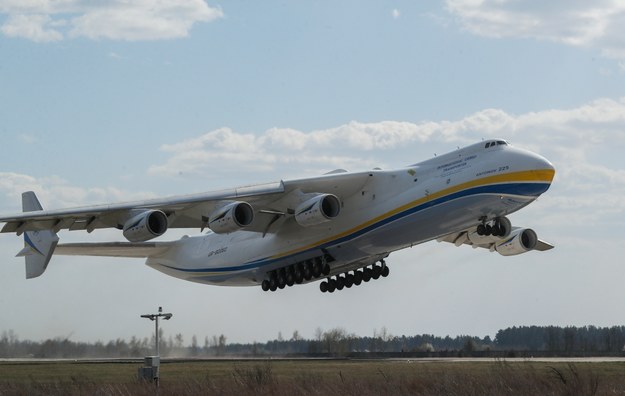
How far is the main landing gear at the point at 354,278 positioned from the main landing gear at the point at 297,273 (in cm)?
146

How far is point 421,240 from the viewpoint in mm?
26062

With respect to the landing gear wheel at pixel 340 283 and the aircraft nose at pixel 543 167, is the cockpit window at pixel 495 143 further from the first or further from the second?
the landing gear wheel at pixel 340 283

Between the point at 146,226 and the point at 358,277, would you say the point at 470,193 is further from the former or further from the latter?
the point at 146,226

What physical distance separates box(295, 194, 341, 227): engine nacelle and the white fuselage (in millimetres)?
973

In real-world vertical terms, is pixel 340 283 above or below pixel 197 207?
below

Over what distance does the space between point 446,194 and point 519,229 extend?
6.95 meters

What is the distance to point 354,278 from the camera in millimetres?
29516

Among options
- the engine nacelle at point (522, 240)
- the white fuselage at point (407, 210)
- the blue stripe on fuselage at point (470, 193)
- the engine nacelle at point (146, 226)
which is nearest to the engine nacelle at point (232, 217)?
the engine nacelle at point (146, 226)

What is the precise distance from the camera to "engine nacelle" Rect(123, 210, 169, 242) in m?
24.8

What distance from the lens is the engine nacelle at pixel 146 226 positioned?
2480 cm

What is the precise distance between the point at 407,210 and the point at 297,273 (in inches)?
176

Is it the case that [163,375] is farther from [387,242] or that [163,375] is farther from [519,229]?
[519,229]

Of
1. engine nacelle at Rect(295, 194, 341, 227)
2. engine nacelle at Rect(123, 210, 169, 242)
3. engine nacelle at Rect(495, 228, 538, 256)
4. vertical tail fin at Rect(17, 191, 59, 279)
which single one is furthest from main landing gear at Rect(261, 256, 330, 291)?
engine nacelle at Rect(495, 228, 538, 256)

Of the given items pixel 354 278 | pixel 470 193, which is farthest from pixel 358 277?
pixel 470 193
